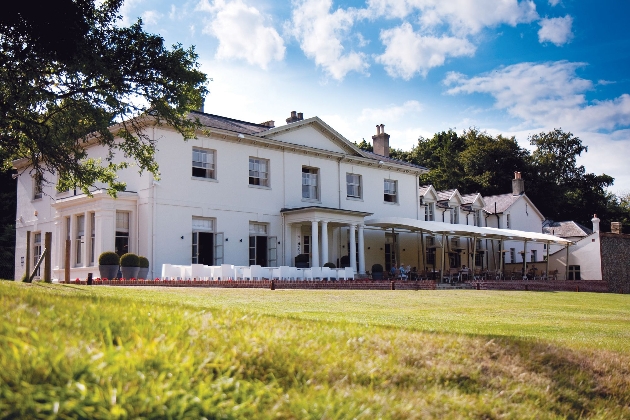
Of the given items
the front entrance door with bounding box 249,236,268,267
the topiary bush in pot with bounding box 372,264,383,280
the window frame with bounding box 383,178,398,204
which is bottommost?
the topiary bush in pot with bounding box 372,264,383,280

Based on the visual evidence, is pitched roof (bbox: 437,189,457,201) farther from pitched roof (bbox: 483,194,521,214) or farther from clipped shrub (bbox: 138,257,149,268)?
clipped shrub (bbox: 138,257,149,268)

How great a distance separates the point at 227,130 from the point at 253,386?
26.8 meters

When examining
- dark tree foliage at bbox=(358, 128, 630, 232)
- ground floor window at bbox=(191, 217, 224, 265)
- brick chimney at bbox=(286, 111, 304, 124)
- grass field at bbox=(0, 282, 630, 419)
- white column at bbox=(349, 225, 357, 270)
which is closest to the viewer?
grass field at bbox=(0, 282, 630, 419)

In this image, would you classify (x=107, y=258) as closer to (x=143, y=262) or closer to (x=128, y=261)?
(x=128, y=261)

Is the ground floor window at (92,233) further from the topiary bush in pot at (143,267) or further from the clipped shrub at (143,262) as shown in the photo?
the clipped shrub at (143,262)

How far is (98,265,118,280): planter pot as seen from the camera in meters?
25.8

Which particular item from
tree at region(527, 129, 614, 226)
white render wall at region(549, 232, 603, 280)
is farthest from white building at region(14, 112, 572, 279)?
tree at region(527, 129, 614, 226)

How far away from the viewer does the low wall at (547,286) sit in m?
32.5

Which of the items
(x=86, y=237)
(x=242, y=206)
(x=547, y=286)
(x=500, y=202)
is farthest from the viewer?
(x=500, y=202)

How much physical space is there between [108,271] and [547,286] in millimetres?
23369

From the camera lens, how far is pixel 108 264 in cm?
2581

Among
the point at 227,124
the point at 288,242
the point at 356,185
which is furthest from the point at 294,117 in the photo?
the point at 288,242

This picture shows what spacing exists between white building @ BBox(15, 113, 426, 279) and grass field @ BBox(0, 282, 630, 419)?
1851 centimetres

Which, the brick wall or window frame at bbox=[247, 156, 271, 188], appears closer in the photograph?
window frame at bbox=[247, 156, 271, 188]
